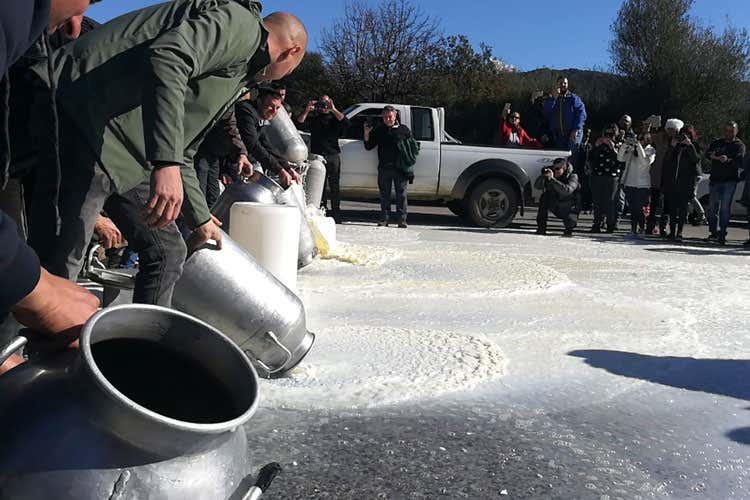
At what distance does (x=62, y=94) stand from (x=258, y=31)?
71cm

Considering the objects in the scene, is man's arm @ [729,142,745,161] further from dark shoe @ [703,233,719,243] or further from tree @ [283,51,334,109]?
tree @ [283,51,334,109]

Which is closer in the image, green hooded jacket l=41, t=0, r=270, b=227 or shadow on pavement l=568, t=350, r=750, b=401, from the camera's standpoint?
green hooded jacket l=41, t=0, r=270, b=227

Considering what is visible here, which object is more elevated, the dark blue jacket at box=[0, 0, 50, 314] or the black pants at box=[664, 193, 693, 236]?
the dark blue jacket at box=[0, 0, 50, 314]

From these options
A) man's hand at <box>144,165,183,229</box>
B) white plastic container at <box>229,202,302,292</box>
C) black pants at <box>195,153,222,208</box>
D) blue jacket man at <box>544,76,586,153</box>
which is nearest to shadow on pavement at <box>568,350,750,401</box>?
white plastic container at <box>229,202,302,292</box>

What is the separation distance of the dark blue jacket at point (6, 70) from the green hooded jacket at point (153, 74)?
1.11 m

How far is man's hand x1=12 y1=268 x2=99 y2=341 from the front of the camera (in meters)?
1.59

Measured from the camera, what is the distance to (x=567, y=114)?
44.5 feet

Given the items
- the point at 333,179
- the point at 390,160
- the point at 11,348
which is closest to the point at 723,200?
the point at 390,160

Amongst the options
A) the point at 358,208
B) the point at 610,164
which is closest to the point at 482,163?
the point at 610,164

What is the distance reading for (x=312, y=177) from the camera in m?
9.31

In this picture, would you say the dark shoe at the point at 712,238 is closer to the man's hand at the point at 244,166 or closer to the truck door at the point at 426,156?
the truck door at the point at 426,156

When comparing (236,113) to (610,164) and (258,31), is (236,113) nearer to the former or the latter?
(258,31)

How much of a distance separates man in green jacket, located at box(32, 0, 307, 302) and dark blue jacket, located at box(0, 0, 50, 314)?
1126 millimetres

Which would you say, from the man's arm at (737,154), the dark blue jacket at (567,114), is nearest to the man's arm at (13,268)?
the man's arm at (737,154)
